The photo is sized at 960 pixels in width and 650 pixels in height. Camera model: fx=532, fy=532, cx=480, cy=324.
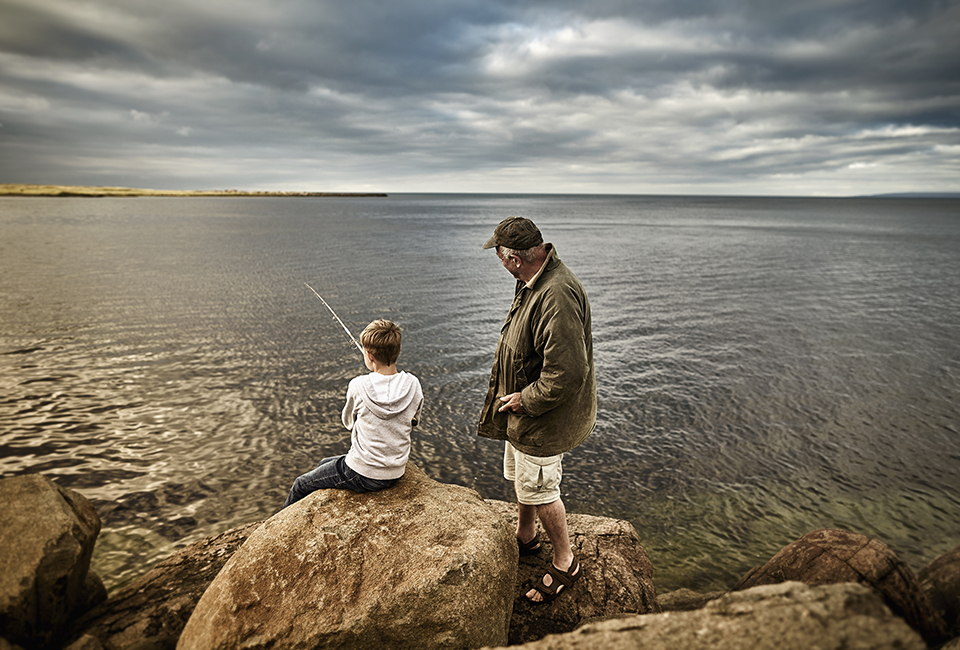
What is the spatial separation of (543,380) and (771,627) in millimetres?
1991

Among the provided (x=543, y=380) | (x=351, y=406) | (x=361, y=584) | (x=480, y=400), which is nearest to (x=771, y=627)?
(x=543, y=380)

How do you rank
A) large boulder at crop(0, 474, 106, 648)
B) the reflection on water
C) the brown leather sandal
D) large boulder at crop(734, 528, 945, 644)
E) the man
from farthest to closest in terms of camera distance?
the reflection on water
the brown leather sandal
the man
large boulder at crop(734, 528, 945, 644)
large boulder at crop(0, 474, 106, 648)

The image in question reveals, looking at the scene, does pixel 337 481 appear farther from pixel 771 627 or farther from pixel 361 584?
pixel 771 627

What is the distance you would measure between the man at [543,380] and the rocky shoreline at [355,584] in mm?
364

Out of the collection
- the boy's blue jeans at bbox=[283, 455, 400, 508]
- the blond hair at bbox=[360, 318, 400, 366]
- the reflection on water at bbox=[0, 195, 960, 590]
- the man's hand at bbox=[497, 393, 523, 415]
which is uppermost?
the blond hair at bbox=[360, 318, 400, 366]

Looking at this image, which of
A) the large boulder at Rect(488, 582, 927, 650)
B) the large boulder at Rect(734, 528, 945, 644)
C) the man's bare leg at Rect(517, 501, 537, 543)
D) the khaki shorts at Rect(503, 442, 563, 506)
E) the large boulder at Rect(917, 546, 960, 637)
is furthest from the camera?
the man's bare leg at Rect(517, 501, 537, 543)

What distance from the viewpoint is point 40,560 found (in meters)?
3.56

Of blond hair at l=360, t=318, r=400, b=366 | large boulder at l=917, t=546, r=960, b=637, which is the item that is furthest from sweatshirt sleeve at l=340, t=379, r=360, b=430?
large boulder at l=917, t=546, r=960, b=637

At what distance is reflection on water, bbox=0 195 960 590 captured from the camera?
22.0ft

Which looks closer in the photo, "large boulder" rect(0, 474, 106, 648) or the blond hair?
"large boulder" rect(0, 474, 106, 648)

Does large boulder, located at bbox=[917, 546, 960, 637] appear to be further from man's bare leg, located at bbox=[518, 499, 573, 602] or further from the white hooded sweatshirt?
the white hooded sweatshirt

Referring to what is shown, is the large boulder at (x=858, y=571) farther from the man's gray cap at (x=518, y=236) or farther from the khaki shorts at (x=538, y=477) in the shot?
the man's gray cap at (x=518, y=236)

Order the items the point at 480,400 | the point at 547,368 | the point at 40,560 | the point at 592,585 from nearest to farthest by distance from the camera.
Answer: the point at 40,560, the point at 547,368, the point at 592,585, the point at 480,400

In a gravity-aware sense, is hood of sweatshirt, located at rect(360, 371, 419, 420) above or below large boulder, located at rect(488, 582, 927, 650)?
above
